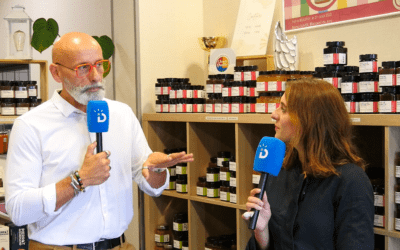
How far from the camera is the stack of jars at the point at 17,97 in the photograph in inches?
146

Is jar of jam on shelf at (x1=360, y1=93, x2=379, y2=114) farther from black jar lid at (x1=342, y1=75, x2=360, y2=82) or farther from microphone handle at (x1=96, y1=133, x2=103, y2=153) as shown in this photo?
microphone handle at (x1=96, y1=133, x2=103, y2=153)

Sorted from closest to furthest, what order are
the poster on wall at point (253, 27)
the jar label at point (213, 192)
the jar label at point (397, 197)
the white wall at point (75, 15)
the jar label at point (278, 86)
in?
the jar label at point (397, 197) < the jar label at point (278, 86) < the jar label at point (213, 192) < the poster on wall at point (253, 27) < the white wall at point (75, 15)

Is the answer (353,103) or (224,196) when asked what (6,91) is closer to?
(224,196)

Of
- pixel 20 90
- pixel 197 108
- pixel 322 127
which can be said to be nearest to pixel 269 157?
pixel 322 127

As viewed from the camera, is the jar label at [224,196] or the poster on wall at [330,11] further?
the jar label at [224,196]

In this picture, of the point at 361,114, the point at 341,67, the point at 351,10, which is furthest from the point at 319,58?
the point at 361,114

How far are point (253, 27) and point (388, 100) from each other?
1478mm

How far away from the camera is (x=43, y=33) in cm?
364

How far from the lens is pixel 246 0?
12.1 ft

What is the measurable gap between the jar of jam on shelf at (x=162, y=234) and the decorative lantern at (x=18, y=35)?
1629mm

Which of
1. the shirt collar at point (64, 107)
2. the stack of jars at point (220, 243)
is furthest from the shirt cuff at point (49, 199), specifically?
the stack of jars at point (220, 243)

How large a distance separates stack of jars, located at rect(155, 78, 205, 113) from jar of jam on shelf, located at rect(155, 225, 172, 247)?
90cm

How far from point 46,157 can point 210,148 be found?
1650mm

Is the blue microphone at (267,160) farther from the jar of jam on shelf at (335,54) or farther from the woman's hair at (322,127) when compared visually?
the jar of jam on shelf at (335,54)
